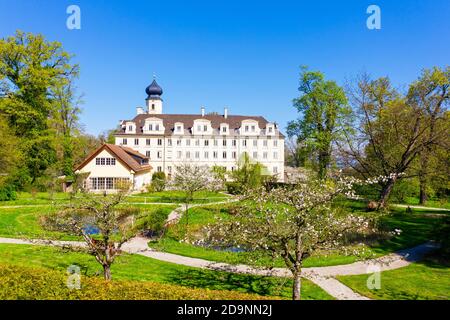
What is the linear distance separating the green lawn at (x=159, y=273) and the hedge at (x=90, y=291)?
3.08 metres

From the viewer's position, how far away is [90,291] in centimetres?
682

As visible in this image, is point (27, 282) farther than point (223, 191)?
No

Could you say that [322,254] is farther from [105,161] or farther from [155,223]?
[105,161]

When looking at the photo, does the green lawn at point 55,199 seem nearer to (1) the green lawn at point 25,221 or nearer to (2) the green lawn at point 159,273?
(1) the green lawn at point 25,221

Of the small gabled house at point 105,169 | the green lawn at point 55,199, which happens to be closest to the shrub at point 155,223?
the green lawn at point 55,199

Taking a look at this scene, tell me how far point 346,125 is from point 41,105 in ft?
117

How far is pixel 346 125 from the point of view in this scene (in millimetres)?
31828

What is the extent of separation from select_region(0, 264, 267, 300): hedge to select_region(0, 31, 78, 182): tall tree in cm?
3066

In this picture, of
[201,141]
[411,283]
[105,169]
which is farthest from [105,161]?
[411,283]

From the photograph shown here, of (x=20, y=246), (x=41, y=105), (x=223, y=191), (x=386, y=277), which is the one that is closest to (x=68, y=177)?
(x=41, y=105)

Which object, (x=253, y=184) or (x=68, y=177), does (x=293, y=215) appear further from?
(x=68, y=177)

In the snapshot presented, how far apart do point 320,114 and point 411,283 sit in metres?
25.0

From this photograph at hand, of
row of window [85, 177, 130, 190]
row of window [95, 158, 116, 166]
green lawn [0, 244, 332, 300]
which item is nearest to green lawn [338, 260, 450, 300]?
green lawn [0, 244, 332, 300]

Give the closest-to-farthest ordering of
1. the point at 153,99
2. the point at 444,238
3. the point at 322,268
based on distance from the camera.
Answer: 1. the point at 322,268
2. the point at 444,238
3. the point at 153,99
